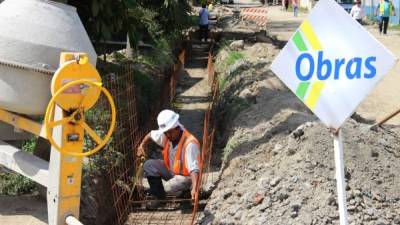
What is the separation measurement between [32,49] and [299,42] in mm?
1886

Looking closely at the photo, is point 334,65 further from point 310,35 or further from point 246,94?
point 246,94

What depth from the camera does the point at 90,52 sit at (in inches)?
172

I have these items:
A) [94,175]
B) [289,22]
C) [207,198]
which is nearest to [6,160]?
[94,175]

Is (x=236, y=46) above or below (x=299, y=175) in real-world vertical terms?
below

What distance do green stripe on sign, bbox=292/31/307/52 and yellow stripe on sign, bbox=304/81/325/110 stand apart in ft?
0.89

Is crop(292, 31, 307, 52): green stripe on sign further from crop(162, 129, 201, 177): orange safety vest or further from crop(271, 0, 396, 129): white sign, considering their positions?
crop(162, 129, 201, 177): orange safety vest

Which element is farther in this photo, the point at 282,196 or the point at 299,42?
the point at 282,196

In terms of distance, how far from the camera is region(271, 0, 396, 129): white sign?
414cm

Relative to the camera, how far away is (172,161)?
6.65 metres

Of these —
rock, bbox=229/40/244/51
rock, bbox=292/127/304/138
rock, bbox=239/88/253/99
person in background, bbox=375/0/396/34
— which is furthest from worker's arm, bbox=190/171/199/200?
person in background, bbox=375/0/396/34

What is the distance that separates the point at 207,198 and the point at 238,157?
0.66 m

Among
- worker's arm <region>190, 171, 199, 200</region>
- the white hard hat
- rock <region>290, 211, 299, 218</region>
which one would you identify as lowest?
worker's arm <region>190, 171, 199, 200</region>

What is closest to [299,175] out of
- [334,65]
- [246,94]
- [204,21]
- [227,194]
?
[227,194]

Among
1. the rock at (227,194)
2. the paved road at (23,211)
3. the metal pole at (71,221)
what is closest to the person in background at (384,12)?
the rock at (227,194)
